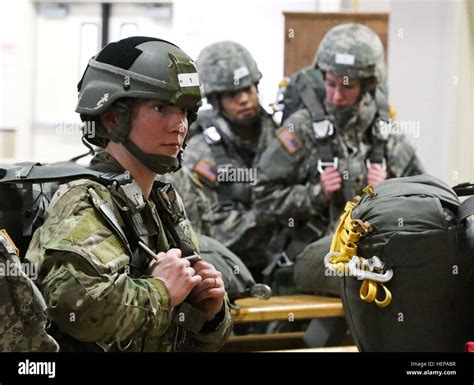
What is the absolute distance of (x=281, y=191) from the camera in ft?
11.4

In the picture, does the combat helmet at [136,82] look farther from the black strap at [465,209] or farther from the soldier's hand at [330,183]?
the soldier's hand at [330,183]

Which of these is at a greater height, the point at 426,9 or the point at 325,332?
the point at 426,9

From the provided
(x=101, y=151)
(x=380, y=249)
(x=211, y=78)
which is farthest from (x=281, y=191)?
(x=101, y=151)

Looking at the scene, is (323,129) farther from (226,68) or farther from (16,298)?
(16,298)

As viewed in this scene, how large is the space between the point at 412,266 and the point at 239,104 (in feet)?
5.31

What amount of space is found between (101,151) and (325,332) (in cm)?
145

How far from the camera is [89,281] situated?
1.66 m

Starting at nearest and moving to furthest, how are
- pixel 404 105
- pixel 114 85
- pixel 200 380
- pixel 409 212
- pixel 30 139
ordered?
pixel 114 85, pixel 200 380, pixel 409 212, pixel 30 139, pixel 404 105

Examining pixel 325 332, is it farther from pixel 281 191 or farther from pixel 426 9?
pixel 426 9

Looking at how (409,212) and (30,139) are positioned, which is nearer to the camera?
(409,212)

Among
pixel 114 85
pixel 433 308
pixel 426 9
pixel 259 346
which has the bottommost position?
pixel 259 346

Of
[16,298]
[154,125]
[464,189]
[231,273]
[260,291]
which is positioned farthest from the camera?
[260,291]

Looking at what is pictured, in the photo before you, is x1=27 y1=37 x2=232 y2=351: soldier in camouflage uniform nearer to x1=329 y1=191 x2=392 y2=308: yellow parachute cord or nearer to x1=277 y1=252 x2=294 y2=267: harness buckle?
x1=329 y1=191 x2=392 y2=308: yellow parachute cord

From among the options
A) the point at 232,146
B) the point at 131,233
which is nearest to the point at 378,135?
the point at 232,146
